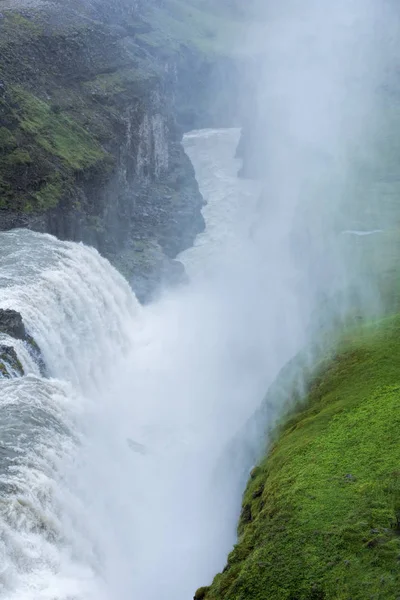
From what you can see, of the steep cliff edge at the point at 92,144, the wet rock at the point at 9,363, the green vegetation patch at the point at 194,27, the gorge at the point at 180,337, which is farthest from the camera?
the green vegetation patch at the point at 194,27

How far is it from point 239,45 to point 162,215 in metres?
98.3

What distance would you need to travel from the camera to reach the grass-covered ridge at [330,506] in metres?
20.6

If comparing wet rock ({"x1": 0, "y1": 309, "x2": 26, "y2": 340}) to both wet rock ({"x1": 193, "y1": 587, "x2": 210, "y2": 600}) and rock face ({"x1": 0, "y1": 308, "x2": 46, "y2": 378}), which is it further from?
wet rock ({"x1": 193, "y1": 587, "x2": 210, "y2": 600})

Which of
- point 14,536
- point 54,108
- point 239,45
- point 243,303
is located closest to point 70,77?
point 54,108

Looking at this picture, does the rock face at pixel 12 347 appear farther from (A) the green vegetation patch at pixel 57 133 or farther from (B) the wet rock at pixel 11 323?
(A) the green vegetation patch at pixel 57 133

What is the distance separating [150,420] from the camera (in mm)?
47188

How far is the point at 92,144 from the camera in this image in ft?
231

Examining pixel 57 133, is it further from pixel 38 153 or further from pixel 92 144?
pixel 38 153

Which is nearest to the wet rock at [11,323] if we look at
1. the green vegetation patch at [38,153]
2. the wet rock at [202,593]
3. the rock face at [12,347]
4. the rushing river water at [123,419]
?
the rock face at [12,347]

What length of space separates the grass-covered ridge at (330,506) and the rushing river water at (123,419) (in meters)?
5.56

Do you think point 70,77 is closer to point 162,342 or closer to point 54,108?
point 54,108

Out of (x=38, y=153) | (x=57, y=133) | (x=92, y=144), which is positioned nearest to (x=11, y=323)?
(x=38, y=153)

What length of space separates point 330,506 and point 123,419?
23.7m

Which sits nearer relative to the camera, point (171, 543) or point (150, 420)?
point (171, 543)
